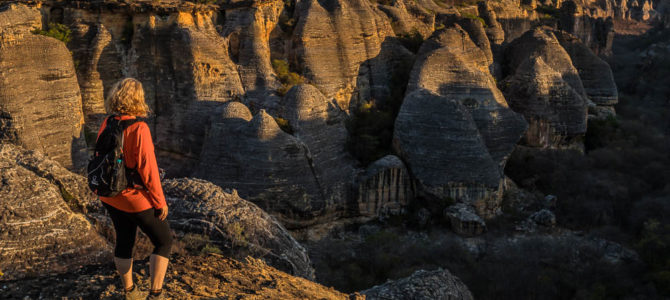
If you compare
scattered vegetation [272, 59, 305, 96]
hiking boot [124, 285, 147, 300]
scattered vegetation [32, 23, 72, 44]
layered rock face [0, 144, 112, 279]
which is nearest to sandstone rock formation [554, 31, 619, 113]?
scattered vegetation [272, 59, 305, 96]

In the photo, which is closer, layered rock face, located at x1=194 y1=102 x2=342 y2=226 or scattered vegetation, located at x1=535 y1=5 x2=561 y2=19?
layered rock face, located at x1=194 y1=102 x2=342 y2=226

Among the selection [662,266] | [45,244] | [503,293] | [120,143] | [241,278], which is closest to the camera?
[120,143]

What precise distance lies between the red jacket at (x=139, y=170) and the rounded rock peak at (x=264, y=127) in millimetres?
9759

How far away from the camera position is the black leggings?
4.27m

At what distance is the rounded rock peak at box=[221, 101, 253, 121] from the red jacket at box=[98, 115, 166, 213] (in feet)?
34.2

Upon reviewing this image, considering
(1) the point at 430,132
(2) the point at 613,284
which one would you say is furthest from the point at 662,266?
(1) the point at 430,132

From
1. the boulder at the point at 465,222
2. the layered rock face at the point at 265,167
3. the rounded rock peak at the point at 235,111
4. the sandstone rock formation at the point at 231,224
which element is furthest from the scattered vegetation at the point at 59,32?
the boulder at the point at 465,222

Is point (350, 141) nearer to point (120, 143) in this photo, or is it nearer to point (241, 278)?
point (241, 278)

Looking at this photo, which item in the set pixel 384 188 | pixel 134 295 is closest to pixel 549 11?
pixel 384 188

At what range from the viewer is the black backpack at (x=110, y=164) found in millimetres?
4012

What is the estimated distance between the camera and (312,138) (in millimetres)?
15141

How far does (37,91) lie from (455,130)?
36.4 ft

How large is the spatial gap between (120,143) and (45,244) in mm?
2691

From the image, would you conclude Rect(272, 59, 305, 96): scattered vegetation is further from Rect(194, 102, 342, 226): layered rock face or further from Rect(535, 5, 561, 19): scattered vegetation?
Rect(535, 5, 561, 19): scattered vegetation
